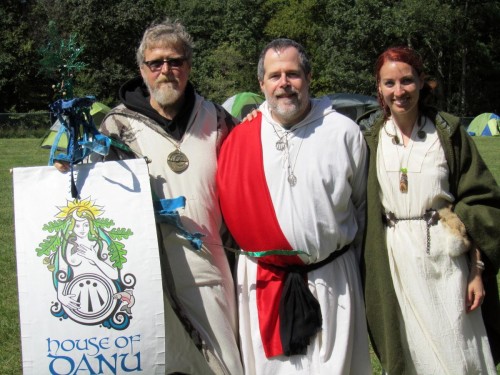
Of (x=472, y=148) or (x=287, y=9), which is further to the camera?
(x=287, y=9)

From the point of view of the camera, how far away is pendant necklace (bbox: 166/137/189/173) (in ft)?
10.5

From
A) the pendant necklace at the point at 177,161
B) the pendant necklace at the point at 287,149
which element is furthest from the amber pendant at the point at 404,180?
the pendant necklace at the point at 177,161

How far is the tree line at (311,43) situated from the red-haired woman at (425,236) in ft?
90.1

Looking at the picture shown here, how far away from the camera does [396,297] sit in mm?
3094

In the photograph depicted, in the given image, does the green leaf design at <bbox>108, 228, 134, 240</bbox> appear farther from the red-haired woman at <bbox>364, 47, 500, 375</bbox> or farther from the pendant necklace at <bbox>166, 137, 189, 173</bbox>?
the red-haired woman at <bbox>364, 47, 500, 375</bbox>

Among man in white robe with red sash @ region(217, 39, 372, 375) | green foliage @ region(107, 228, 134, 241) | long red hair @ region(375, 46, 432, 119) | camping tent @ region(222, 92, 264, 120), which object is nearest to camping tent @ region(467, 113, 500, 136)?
camping tent @ region(222, 92, 264, 120)

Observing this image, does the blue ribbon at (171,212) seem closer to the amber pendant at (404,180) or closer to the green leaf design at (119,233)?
the green leaf design at (119,233)

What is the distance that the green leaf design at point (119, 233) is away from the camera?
2.84 m

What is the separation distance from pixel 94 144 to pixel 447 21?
3116cm

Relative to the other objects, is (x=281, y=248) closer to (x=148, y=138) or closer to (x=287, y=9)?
(x=148, y=138)

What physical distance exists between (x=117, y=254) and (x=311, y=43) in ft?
119

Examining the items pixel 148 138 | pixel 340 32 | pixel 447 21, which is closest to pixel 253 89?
pixel 340 32

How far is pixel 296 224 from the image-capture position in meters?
3.04

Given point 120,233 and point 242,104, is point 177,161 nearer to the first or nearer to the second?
point 120,233
